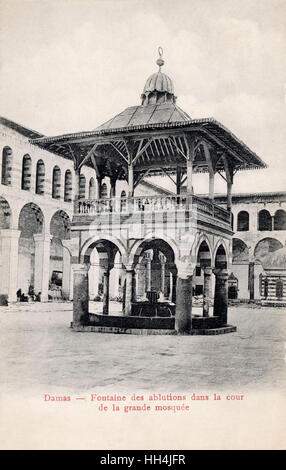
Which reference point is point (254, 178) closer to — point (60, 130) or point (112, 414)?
point (60, 130)

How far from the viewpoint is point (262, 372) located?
11898mm

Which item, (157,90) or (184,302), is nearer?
(184,302)

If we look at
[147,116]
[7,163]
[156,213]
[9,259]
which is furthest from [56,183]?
[156,213]

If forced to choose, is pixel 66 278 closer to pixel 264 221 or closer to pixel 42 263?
pixel 42 263

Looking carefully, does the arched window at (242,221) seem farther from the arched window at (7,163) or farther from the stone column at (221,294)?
the stone column at (221,294)

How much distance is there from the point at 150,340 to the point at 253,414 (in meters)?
6.94

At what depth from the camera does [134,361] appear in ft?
43.7

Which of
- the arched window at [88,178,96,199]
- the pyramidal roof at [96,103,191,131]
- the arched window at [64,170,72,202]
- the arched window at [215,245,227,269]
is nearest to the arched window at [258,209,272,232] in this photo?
the arched window at [88,178,96,199]

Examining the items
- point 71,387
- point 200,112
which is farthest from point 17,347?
point 200,112

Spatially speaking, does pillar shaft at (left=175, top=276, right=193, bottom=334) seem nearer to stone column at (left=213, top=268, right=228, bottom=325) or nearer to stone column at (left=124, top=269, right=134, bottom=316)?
stone column at (left=124, top=269, right=134, bottom=316)

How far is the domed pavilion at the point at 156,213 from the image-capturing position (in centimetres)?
1770

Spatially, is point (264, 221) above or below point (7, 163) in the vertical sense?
below

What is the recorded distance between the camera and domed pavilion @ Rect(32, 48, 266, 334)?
697 inches

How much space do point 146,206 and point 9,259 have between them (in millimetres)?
11452
